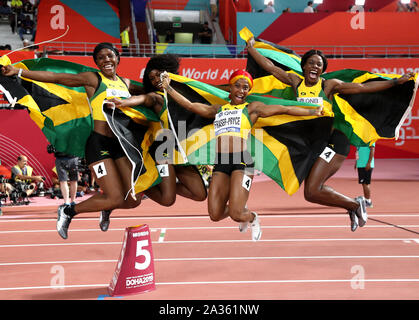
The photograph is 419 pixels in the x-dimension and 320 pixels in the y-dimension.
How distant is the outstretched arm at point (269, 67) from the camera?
6141 mm

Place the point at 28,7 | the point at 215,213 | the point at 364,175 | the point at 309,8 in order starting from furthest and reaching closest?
the point at 309,8, the point at 28,7, the point at 364,175, the point at 215,213

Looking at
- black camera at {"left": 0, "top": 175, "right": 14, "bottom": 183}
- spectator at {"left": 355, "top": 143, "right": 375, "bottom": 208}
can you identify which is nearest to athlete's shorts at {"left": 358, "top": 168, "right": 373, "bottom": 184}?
spectator at {"left": 355, "top": 143, "right": 375, "bottom": 208}

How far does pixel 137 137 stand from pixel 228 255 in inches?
131

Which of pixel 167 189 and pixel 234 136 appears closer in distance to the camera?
pixel 234 136

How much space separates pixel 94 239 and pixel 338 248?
4.37m

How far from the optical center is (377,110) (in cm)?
612

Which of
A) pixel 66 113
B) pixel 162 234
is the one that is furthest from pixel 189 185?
pixel 162 234

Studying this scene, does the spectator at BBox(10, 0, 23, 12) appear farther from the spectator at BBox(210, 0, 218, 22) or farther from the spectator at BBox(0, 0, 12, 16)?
the spectator at BBox(210, 0, 218, 22)

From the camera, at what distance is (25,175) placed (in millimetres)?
13305

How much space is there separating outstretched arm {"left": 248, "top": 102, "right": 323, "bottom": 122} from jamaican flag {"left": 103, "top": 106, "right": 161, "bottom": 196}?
1.11 meters

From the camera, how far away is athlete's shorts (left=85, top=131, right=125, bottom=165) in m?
5.52

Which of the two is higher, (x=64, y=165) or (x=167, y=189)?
(x=64, y=165)

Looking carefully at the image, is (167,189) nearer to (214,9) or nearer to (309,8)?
(309,8)

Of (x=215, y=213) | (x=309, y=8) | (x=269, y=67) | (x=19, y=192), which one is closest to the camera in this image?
(x=215, y=213)
